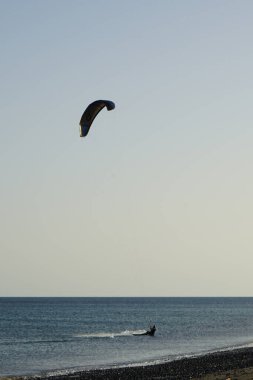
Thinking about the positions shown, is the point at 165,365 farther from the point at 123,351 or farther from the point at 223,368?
the point at 123,351

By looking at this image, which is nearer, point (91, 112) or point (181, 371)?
point (91, 112)

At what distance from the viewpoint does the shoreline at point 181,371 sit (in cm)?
3347

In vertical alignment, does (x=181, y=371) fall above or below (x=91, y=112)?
below

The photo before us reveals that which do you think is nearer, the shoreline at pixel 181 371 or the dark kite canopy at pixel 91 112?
the dark kite canopy at pixel 91 112

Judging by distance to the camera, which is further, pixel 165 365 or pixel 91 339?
pixel 91 339

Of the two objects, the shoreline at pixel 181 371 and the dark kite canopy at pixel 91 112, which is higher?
the dark kite canopy at pixel 91 112

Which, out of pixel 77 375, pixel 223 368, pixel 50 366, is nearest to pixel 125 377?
pixel 77 375

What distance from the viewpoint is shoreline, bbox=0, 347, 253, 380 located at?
33469 millimetres

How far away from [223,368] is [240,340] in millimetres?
28824

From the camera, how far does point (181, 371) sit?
35938mm

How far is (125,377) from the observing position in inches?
1356

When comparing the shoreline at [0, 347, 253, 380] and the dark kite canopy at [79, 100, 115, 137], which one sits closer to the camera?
the dark kite canopy at [79, 100, 115, 137]

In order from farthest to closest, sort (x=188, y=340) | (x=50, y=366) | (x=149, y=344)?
(x=188, y=340) < (x=149, y=344) < (x=50, y=366)

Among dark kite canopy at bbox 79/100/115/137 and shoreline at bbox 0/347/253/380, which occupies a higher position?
dark kite canopy at bbox 79/100/115/137
